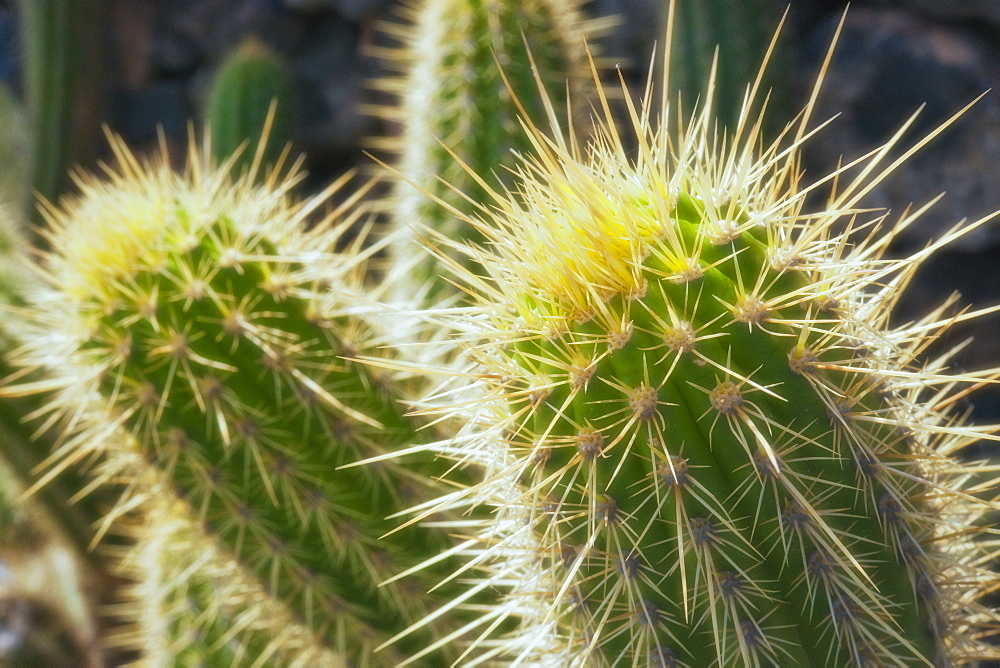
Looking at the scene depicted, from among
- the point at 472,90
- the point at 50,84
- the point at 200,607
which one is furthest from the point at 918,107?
the point at 50,84

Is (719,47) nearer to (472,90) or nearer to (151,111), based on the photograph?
(472,90)

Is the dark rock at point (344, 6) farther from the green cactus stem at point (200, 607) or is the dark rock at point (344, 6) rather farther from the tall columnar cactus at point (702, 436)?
the tall columnar cactus at point (702, 436)

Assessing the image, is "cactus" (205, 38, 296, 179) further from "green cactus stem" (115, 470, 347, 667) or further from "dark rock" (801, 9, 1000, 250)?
"dark rock" (801, 9, 1000, 250)

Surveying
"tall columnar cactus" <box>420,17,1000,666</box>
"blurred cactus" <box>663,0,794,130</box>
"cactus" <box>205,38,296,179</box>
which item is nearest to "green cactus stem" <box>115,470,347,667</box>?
"tall columnar cactus" <box>420,17,1000,666</box>

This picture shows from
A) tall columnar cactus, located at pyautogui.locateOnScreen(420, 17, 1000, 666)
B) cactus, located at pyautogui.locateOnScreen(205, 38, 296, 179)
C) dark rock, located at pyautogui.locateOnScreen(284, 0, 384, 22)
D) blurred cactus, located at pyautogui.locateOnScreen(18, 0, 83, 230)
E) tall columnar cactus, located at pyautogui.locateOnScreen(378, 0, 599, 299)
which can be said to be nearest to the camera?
tall columnar cactus, located at pyautogui.locateOnScreen(420, 17, 1000, 666)

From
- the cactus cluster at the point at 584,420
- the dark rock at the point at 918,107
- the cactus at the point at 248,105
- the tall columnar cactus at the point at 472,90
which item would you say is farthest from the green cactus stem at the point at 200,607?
the dark rock at the point at 918,107

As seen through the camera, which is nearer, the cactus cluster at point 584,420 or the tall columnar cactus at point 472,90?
the cactus cluster at point 584,420

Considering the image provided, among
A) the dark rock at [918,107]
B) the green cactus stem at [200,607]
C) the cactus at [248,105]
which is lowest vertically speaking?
the green cactus stem at [200,607]
